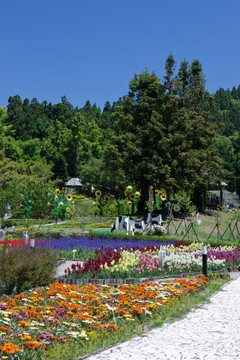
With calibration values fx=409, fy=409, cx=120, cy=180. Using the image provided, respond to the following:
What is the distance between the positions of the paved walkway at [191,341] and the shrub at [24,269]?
294cm

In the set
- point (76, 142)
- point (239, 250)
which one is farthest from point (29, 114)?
point (239, 250)

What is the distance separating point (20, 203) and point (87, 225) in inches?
280

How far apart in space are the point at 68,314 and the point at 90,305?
1.94ft

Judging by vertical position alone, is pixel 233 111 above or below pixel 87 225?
above

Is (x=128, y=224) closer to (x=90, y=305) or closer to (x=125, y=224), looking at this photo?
(x=125, y=224)

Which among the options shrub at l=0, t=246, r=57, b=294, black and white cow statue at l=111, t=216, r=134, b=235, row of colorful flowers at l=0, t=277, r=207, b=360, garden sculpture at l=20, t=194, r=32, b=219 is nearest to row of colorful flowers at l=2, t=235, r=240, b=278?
shrub at l=0, t=246, r=57, b=294

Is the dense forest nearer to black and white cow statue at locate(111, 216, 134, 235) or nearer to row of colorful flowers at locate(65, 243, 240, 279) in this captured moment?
black and white cow statue at locate(111, 216, 134, 235)

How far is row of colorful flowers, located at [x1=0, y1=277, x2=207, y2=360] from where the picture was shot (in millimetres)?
4375

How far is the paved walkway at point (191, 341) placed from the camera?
442cm

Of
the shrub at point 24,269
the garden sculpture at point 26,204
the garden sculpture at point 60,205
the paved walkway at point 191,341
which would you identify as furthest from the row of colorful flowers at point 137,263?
the garden sculpture at point 26,204

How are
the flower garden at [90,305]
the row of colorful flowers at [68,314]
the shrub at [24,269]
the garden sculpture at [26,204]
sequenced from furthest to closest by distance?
the garden sculpture at [26,204], the shrub at [24,269], the flower garden at [90,305], the row of colorful flowers at [68,314]

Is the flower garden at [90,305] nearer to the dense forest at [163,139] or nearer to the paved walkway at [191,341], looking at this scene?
the paved walkway at [191,341]

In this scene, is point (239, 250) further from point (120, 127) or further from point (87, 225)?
point (120, 127)

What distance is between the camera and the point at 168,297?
7.03 metres
